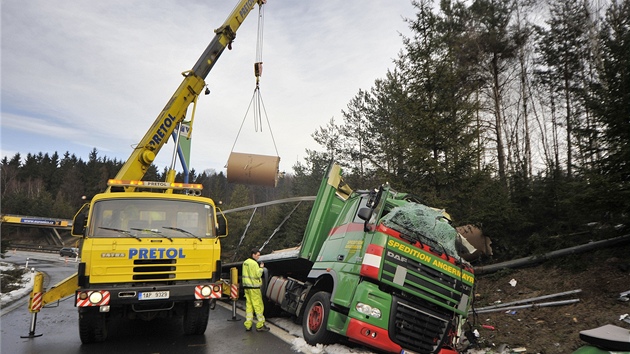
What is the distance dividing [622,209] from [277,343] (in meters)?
6.60

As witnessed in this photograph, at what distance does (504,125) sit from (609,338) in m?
23.8

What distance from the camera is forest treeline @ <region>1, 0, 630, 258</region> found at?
8.23m

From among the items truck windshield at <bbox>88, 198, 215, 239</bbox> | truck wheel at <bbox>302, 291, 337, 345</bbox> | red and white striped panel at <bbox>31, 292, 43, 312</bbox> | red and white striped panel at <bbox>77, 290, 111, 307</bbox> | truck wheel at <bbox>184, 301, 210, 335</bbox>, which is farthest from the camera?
truck wheel at <bbox>184, 301, 210, 335</bbox>

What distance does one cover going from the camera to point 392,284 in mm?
5734

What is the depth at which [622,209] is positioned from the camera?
25.3 feet

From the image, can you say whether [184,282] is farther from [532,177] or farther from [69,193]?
[69,193]

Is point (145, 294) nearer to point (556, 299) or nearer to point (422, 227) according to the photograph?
point (422, 227)

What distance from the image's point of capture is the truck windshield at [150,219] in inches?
268

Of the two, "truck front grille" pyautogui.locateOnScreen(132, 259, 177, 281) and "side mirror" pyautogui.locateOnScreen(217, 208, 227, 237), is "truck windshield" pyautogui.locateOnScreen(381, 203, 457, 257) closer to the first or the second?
"side mirror" pyautogui.locateOnScreen(217, 208, 227, 237)

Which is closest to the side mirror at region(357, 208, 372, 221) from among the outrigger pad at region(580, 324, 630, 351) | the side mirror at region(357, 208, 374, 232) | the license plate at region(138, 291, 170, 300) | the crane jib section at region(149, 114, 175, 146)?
the side mirror at region(357, 208, 374, 232)

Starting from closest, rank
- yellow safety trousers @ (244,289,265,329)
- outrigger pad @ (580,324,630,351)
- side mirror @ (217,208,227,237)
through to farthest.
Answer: outrigger pad @ (580,324,630,351) < side mirror @ (217,208,227,237) < yellow safety trousers @ (244,289,265,329)

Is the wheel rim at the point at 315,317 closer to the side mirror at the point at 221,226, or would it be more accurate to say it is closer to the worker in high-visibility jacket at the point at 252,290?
the worker in high-visibility jacket at the point at 252,290

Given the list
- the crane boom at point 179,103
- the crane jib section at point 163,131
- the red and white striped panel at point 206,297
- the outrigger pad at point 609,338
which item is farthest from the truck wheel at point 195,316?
the outrigger pad at point 609,338

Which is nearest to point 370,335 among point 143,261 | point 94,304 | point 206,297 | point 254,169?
point 206,297
